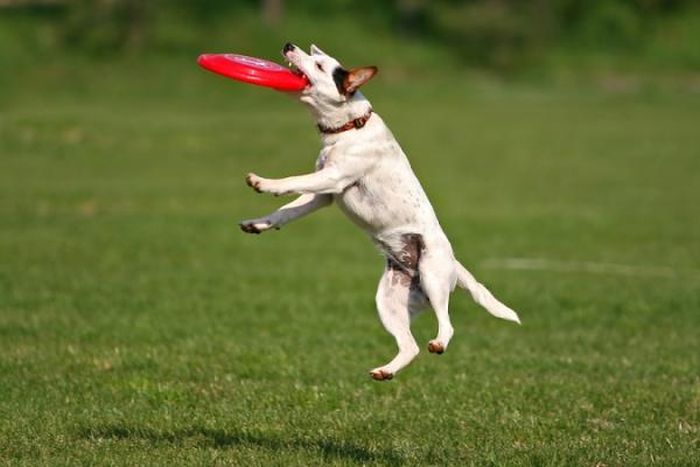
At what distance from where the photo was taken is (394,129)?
37.7m

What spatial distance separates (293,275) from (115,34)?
37.9 m

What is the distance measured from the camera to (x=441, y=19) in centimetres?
6003

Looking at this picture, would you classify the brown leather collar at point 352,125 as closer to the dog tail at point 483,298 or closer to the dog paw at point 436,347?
the dog tail at point 483,298

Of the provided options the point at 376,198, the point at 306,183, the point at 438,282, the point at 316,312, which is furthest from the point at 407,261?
the point at 316,312

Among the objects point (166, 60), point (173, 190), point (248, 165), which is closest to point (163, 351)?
point (173, 190)

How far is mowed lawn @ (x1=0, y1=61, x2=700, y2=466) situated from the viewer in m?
8.35

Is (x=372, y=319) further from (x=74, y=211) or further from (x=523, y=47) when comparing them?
(x=523, y=47)

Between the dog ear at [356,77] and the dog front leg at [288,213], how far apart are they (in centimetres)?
69

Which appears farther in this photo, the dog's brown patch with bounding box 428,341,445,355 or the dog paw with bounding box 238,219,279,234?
the dog paw with bounding box 238,219,279,234

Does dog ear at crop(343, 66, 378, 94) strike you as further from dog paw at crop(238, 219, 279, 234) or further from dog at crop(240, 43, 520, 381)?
dog paw at crop(238, 219, 279, 234)

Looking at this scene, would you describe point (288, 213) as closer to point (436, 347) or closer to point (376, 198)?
point (376, 198)

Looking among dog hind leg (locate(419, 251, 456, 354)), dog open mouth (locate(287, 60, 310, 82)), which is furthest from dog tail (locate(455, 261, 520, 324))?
dog open mouth (locate(287, 60, 310, 82))

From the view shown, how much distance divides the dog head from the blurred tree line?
45.7 metres

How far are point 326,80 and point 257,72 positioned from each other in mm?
386
